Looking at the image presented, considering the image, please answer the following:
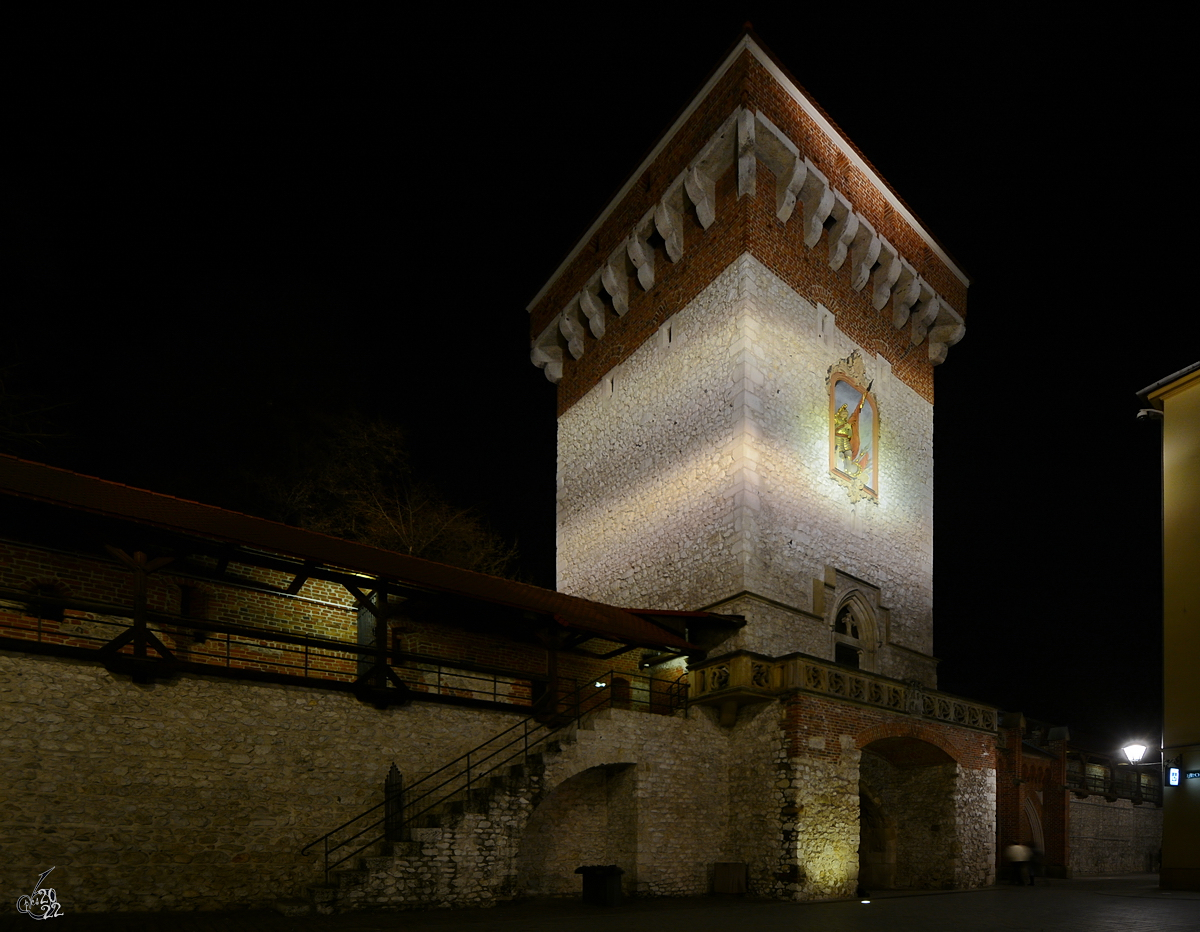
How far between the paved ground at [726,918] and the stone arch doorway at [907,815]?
2690 millimetres

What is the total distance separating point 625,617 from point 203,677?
23.1 feet

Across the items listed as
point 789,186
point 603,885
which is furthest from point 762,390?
point 603,885

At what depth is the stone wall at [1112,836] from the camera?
2522cm

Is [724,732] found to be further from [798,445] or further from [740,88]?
[740,88]

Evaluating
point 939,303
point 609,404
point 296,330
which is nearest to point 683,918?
point 609,404

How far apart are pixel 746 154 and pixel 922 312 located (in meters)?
6.93

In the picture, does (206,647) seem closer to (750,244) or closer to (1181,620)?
(750,244)

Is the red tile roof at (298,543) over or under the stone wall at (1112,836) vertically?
over

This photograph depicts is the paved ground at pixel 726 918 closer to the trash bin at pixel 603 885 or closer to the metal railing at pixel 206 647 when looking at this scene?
the trash bin at pixel 603 885

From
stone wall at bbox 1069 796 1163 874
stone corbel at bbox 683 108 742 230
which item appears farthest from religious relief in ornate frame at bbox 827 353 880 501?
stone wall at bbox 1069 796 1163 874

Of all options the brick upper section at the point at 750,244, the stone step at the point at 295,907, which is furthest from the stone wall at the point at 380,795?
the brick upper section at the point at 750,244

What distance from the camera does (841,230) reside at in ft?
68.2

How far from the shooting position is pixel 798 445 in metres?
19.0

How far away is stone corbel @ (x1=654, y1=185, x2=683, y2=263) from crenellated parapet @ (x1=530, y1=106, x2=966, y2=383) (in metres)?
0.02
